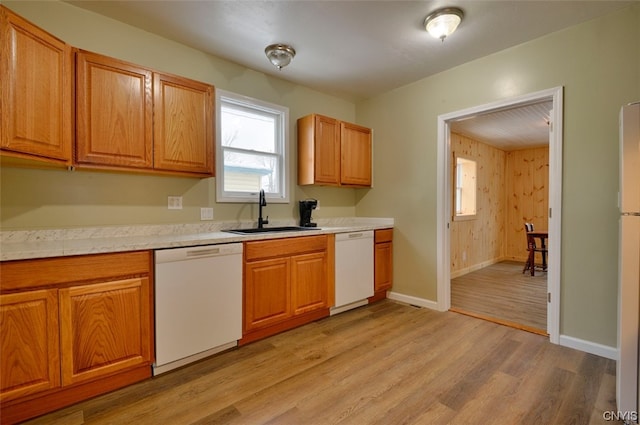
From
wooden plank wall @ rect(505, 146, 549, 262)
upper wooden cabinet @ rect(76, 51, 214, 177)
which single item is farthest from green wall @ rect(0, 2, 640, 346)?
wooden plank wall @ rect(505, 146, 549, 262)

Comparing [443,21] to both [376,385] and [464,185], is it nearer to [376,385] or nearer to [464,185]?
[376,385]

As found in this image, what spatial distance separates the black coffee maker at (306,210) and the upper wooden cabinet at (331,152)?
0.22 meters

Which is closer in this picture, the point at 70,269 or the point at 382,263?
the point at 70,269

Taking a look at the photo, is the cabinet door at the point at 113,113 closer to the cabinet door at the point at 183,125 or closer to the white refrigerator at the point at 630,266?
the cabinet door at the point at 183,125

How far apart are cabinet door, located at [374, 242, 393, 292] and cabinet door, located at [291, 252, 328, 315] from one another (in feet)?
2.64

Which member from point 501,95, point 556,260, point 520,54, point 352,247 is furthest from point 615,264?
point 352,247

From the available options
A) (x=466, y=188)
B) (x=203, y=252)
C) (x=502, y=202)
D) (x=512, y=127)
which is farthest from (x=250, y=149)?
(x=502, y=202)

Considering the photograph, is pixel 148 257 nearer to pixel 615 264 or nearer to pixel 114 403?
pixel 114 403

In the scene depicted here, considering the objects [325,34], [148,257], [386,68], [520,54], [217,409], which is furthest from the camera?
[386,68]

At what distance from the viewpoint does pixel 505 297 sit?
12.3 ft

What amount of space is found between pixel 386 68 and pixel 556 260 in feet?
7.71

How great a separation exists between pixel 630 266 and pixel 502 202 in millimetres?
5573

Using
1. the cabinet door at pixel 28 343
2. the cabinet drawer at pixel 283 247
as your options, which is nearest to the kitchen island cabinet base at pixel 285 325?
the cabinet drawer at pixel 283 247

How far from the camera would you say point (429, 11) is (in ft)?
7.17
